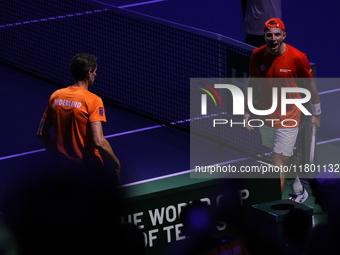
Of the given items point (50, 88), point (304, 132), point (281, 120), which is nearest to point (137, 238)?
point (281, 120)

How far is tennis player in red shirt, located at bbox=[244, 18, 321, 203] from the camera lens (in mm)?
6656

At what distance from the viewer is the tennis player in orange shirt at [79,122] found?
570 cm

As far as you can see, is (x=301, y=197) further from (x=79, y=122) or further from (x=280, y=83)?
(x=79, y=122)

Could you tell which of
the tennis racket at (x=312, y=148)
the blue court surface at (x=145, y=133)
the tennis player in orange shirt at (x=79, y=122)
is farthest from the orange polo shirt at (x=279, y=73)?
the tennis player in orange shirt at (x=79, y=122)

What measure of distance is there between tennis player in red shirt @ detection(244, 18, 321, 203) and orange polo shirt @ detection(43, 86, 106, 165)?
84.5 inches

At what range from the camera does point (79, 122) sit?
18.8 feet

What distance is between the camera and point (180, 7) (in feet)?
57.4

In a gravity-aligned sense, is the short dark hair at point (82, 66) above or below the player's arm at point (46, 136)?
above

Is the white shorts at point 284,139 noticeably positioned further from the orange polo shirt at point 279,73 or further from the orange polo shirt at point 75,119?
the orange polo shirt at point 75,119

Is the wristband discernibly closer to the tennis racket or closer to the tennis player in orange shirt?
the tennis racket

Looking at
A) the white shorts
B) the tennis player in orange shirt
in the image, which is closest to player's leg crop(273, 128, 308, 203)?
the white shorts

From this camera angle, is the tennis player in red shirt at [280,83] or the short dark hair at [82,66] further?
the tennis player in red shirt at [280,83]

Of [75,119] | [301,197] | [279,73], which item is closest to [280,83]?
[279,73]

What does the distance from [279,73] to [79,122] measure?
2.42 metres
